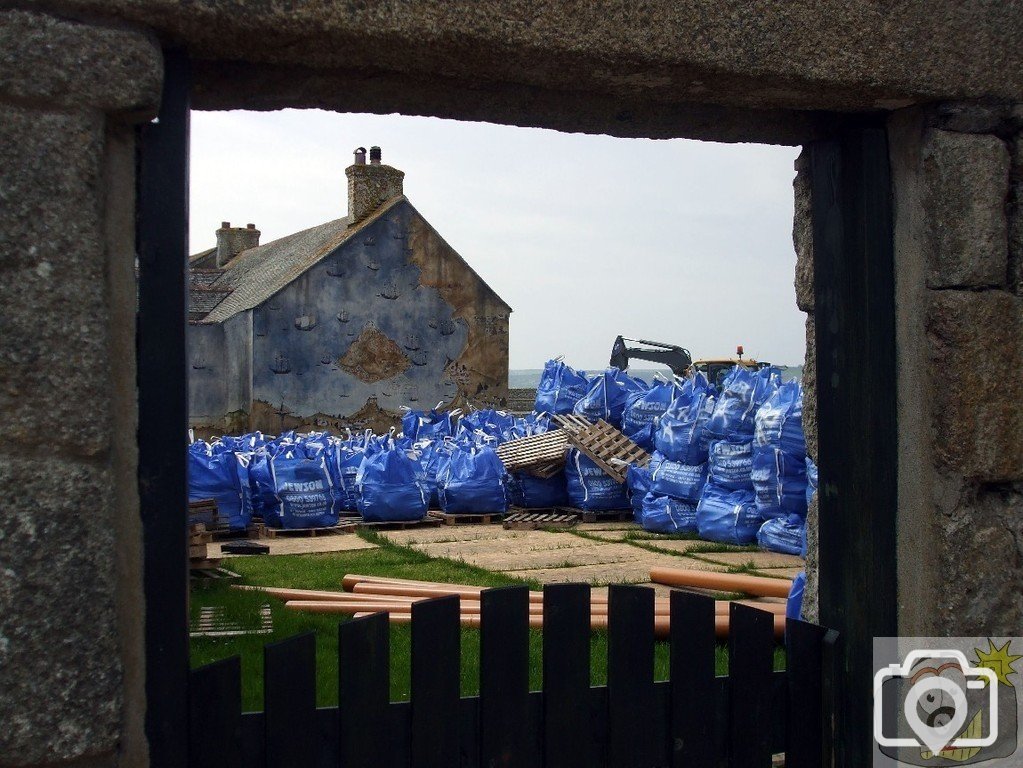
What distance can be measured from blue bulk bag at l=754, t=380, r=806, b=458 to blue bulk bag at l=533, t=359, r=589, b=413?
13.0ft

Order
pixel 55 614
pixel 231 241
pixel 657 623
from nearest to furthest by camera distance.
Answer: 1. pixel 55 614
2. pixel 657 623
3. pixel 231 241

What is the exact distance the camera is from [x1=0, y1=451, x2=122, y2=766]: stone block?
1.73 metres

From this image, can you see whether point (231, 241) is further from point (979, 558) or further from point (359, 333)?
A: point (979, 558)

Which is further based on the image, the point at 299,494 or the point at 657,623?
the point at 299,494

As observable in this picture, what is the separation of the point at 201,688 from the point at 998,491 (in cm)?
197

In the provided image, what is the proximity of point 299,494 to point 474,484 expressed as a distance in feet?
6.21

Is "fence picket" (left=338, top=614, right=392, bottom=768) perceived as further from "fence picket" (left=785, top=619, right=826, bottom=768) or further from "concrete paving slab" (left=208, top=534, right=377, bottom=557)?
"concrete paving slab" (left=208, top=534, right=377, bottom=557)

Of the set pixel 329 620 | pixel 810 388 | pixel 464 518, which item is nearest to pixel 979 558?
pixel 810 388

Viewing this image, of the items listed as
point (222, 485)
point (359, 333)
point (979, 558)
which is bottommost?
point (222, 485)

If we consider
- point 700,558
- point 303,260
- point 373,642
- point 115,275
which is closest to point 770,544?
point 700,558

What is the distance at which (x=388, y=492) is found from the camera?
10578mm

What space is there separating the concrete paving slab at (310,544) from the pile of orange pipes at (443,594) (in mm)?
2311

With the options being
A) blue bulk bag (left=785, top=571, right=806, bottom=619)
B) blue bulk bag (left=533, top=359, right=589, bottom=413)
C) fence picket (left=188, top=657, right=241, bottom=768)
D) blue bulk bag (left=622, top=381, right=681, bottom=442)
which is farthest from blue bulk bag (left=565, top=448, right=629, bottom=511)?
fence picket (left=188, top=657, right=241, bottom=768)

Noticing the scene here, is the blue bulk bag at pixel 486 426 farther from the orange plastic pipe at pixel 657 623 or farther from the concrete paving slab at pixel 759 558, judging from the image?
the orange plastic pipe at pixel 657 623
